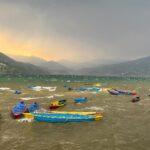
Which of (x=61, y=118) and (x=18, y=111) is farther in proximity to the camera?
(x=18, y=111)

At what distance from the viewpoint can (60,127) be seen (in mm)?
43750

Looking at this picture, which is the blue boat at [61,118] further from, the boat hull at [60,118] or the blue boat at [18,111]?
the blue boat at [18,111]

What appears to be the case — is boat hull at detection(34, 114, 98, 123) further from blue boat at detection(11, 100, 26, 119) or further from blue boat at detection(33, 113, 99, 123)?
blue boat at detection(11, 100, 26, 119)

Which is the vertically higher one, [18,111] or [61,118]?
[18,111]

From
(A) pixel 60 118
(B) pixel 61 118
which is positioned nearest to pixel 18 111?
(A) pixel 60 118

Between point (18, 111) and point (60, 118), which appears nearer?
point (60, 118)

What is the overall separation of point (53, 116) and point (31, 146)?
1381 centimetres

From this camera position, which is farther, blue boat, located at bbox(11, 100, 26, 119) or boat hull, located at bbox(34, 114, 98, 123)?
blue boat, located at bbox(11, 100, 26, 119)

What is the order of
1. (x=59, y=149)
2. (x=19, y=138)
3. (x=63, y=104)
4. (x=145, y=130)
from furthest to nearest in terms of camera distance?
(x=63, y=104), (x=145, y=130), (x=19, y=138), (x=59, y=149)

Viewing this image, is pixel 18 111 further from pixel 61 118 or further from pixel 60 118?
pixel 61 118

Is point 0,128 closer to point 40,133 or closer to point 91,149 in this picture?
point 40,133

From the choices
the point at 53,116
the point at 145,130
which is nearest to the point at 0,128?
the point at 53,116

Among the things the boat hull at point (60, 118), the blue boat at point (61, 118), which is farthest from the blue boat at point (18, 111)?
the boat hull at point (60, 118)

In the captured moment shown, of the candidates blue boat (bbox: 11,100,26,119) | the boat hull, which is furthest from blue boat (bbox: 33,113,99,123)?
blue boat (bbox: 11,100,26,119)
